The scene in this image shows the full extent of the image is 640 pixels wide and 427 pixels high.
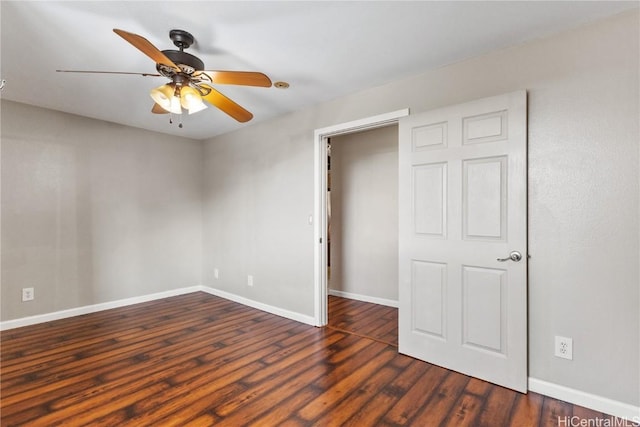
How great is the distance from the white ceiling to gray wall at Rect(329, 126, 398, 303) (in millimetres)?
1435

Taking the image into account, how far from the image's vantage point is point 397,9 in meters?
1.80

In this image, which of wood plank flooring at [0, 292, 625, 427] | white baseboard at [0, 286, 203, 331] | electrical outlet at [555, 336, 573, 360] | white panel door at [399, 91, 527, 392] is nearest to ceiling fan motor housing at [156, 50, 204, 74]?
white panel door at [399, 91, 527, 392]

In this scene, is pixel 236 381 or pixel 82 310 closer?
pixel 236 381

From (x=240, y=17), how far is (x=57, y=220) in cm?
328

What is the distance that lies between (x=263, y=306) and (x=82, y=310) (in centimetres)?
212

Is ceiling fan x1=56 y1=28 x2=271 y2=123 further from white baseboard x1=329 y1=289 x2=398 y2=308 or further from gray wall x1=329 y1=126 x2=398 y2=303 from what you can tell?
white baseboard x1=329 y1=289 x2=398 y2=308

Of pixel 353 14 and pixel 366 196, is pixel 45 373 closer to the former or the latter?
pixel 353 14

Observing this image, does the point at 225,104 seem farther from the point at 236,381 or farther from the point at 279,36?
the point at 236,381

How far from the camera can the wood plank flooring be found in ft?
6.12

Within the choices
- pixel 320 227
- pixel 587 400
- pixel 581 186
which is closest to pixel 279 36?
pixel 320 227

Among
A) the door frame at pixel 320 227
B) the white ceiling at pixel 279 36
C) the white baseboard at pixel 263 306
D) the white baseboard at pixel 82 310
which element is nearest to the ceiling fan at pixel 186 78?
the white ceiling at pixel 279 36

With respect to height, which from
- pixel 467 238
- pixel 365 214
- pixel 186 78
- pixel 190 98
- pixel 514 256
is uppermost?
pixel 186 78

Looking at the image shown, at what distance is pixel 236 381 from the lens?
2.26m

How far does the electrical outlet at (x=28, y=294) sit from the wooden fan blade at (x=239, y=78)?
127 inches
